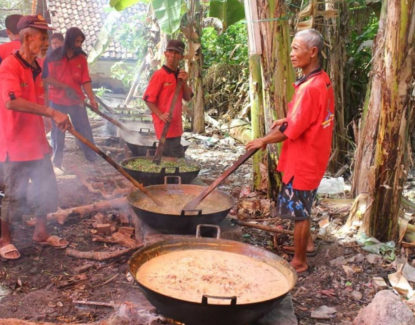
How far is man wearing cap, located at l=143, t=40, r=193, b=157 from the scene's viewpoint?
5.41 meters

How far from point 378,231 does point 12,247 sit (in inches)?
150

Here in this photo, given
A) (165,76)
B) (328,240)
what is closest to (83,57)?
(165,76)

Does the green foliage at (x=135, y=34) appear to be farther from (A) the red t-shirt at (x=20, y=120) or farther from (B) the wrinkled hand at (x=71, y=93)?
(A) the red t-shirt at (x=20, y=120)

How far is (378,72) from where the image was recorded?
4375 millimetres

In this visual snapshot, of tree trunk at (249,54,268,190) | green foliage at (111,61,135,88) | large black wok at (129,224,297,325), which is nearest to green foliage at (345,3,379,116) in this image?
tree trunk at (249,54,268,190)

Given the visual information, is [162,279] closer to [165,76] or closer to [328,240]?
[328,240]

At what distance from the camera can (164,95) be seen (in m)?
5.60

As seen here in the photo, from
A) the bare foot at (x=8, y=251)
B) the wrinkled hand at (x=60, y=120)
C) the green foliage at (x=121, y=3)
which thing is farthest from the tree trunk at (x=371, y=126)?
the green foliage at (x=121, y=3)

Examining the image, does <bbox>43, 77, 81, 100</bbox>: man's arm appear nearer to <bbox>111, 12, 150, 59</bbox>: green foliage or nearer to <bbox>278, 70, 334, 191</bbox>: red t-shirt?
<bbox>278, 70, 334, 191</bbox>: red t-shirt

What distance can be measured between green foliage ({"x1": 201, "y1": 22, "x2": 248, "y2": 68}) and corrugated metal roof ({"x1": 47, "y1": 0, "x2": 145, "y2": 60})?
4059mm

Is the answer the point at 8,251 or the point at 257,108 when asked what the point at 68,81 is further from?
the point at 8,251

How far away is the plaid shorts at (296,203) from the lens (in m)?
3.83

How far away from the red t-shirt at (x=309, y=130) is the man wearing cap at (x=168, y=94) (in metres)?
2.10

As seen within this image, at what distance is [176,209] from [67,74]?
4.02m
